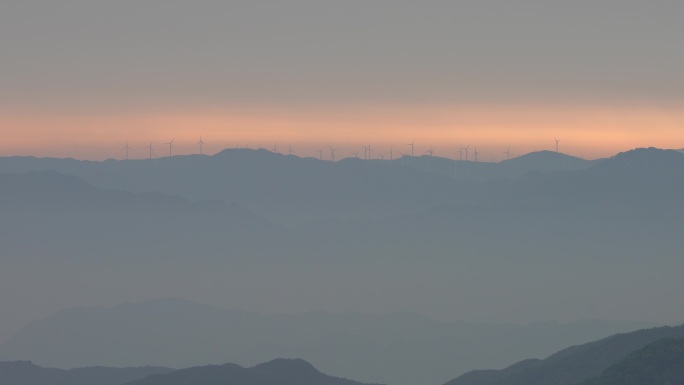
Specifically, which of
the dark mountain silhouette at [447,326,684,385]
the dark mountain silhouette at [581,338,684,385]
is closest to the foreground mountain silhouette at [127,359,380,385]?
the dark mountain silhouette at [447,326,684,385]

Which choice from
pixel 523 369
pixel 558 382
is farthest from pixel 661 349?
pixel 523 369

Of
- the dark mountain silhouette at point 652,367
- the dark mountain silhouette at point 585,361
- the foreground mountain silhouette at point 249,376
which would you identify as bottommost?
the foreground mountain silhouette at point 249,376

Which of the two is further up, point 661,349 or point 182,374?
point 661,349

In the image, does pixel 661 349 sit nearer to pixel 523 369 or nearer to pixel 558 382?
pixel 558 382

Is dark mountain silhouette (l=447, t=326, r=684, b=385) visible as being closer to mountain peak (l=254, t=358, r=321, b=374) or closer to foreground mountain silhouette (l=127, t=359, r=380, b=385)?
foreground mountain silhouette (l=127, t=359, r=380, b=385)

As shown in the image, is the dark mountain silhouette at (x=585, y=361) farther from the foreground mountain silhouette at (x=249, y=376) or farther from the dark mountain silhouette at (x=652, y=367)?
the dark mountain silhouette at (x=652, y=367)

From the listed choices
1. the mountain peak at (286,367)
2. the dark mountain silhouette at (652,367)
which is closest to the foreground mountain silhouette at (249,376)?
the mountain peak at (286,367)
